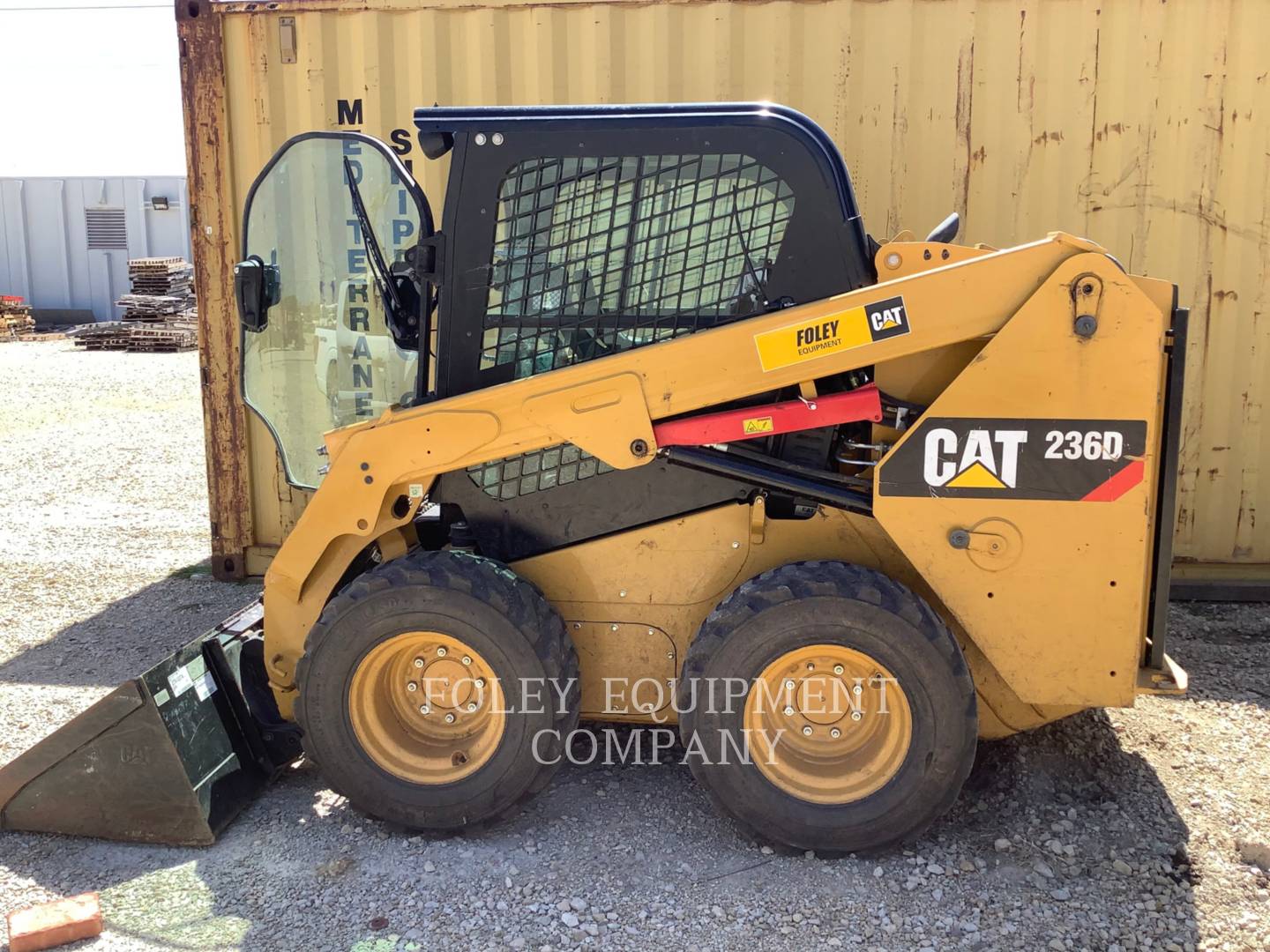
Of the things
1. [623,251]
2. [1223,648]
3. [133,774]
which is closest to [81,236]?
[133,774]

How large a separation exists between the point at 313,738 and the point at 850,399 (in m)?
2.02

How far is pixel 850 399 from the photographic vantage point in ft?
11.0

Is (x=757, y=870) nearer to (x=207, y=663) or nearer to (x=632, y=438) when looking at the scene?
(x=632, y=438)

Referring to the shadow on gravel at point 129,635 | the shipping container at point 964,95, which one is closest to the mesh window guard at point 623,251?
the shipping container at point 964,95

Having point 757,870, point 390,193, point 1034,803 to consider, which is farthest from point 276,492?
point 1034,803

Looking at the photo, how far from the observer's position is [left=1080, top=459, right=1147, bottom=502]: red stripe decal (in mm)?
3176

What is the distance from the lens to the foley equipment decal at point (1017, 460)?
318 centimetres

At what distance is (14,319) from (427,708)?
21787 millimetres

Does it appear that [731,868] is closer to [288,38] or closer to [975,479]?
[975,479]

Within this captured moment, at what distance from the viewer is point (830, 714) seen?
3.40 m

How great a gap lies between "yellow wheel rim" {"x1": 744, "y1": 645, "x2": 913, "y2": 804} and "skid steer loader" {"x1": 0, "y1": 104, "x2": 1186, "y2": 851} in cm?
1

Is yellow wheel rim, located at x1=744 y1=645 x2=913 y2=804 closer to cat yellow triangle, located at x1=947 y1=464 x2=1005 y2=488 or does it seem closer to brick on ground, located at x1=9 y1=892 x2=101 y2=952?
cat yellow triangle, located at x1=947 y1=464 x2=1005 y2=488

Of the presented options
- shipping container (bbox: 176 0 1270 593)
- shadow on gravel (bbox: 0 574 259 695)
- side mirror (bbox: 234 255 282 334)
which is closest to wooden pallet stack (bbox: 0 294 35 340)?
shadow on gravel (bbox: 0 574 259 695)

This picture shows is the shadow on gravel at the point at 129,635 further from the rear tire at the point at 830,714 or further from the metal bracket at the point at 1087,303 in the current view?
the metal bracket at the point at 1087,303
